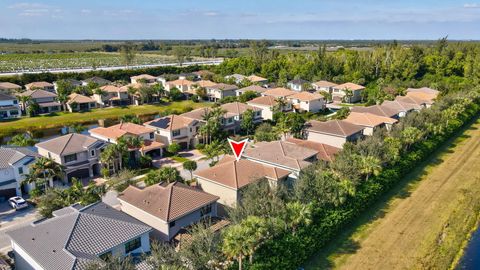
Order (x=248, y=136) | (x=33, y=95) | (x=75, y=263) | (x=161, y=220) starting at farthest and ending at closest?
(x=33, y=95)
(x=248, y=136)
(x=161, y=220)
(x=75, y=263)

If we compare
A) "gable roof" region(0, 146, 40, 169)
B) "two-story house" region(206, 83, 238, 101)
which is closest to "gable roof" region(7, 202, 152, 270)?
"gable roof" region(0, 146, 40, 169)

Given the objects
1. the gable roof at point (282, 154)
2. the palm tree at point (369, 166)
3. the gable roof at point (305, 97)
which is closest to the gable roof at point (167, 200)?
the gable roof at point (282, 154)

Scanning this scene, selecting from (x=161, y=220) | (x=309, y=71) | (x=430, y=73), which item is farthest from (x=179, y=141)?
(x=430, y=73)

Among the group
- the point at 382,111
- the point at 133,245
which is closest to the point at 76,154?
the point at 133,245

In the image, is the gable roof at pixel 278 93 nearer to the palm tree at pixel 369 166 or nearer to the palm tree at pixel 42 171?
the palm tree at pixel 369 166

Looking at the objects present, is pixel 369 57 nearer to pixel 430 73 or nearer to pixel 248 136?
pixel 430 73

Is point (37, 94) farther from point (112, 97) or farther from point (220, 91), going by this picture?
point (220, 91)

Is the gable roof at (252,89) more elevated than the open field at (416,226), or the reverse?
the gable roof at (252,89)
